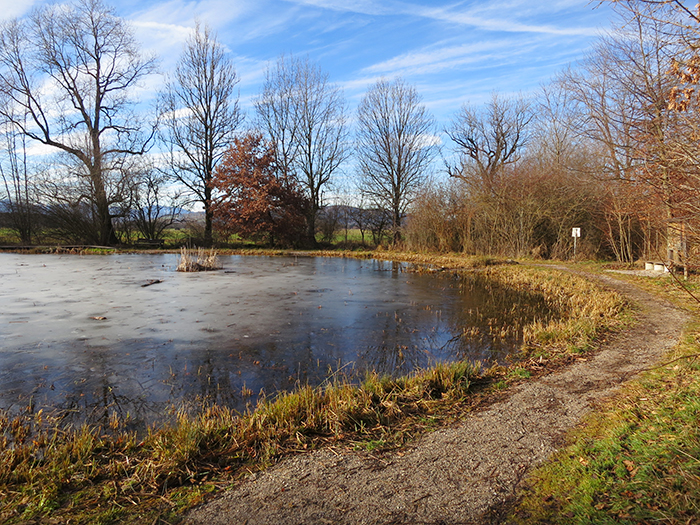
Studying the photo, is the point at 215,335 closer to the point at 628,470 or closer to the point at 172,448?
the point at 172,448

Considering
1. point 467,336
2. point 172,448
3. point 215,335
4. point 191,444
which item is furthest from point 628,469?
point 215,335

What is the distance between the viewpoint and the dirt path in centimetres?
247

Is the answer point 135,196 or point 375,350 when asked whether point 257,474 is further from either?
point 135,196

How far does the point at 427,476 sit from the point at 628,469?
1234 mm

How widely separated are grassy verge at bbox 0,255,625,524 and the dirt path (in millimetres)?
218

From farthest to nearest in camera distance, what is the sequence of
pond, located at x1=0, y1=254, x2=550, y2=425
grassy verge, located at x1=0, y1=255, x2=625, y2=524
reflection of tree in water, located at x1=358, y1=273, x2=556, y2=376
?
reflection of tree in water, located at x1=358, y1=273, x2=556, y2=376 → pond, located at x1=0, y1=254, x2=550, y2=425 → grassy verge, located at x1=0, y1=255, x2=625, y2=524

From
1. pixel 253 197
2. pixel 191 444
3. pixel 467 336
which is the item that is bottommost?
pixel 467 336

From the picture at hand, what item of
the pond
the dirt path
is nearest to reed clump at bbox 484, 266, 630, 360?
the pond

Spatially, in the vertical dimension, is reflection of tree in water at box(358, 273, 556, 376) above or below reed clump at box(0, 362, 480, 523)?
below

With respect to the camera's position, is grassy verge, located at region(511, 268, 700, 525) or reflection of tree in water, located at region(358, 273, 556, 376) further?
reflection of tree in water, located at region(358, 273, 556, 376)

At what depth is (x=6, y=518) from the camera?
2.46 meters

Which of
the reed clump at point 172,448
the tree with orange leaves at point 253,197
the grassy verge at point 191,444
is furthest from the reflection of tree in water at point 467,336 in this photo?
the tree with orange leaves at point 253,197

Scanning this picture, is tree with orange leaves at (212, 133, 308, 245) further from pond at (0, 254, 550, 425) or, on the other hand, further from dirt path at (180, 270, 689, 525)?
dirt path at (180, 270, 689, 525)

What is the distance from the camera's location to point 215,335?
7.07m
